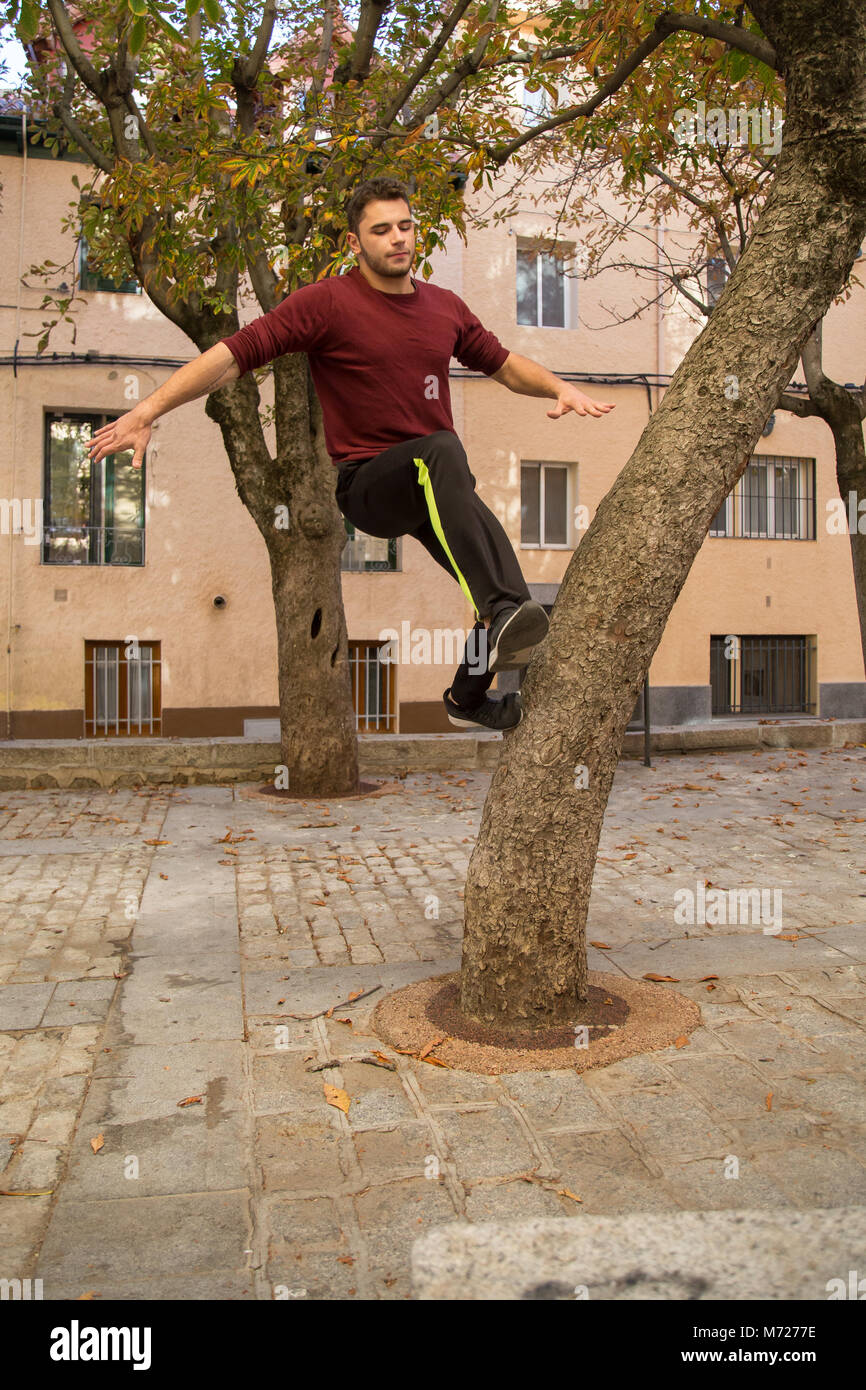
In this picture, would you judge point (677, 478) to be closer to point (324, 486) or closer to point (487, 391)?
point (324, 486)

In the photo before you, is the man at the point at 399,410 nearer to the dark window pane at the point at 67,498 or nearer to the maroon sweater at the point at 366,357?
the maroon sweater at the point at 366,357

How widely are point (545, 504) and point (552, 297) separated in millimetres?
3306

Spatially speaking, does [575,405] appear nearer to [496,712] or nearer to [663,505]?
[663,505]

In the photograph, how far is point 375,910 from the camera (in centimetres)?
683

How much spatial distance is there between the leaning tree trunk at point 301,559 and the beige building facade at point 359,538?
18.8 feet

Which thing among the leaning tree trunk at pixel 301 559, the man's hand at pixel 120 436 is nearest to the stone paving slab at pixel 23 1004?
the man's hand at pixel 120 436

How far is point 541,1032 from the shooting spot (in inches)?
179

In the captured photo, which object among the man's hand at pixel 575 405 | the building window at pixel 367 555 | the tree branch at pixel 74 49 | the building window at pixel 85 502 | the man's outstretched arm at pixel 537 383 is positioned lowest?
the man's hand at pixel 575 405

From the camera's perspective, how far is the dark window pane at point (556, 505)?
19000 mm

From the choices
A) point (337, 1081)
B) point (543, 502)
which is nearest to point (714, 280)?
point (543, 502)

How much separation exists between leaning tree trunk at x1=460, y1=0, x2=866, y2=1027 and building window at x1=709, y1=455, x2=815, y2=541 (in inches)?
622

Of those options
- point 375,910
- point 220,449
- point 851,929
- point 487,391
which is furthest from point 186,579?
point 851,929

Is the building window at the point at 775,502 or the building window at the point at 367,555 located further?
the building window at the point at 775,502
